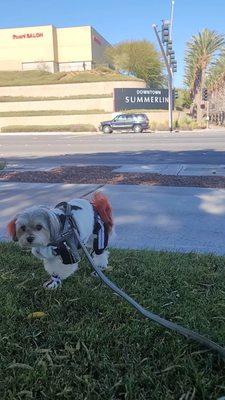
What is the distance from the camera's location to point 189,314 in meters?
3.41

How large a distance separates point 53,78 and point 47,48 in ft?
55.1

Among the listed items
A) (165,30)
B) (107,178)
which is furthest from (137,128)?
(107,178)

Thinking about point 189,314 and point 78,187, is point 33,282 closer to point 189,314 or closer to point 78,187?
point 189,314

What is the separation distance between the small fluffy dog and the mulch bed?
18.9 ft

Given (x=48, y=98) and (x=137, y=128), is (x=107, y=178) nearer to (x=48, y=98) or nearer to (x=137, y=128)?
(x=137, y=128)

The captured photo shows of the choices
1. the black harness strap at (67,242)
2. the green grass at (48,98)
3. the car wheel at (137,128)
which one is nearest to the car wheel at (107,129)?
the car wheel at (137,128)

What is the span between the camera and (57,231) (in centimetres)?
341

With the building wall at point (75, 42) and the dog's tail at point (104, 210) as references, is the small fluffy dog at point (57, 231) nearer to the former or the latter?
the dog's tail at point (104, 210)

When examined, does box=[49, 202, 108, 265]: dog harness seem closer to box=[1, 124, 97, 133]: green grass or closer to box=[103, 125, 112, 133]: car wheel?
box=[103, 125, 112, 133]: car wheel

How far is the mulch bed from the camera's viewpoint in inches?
395

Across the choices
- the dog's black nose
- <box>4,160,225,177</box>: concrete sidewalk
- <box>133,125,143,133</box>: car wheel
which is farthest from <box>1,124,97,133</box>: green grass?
the dog's black nose

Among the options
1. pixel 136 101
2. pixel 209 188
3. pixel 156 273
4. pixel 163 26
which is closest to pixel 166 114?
pixel 136 101

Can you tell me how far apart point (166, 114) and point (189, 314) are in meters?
46.5

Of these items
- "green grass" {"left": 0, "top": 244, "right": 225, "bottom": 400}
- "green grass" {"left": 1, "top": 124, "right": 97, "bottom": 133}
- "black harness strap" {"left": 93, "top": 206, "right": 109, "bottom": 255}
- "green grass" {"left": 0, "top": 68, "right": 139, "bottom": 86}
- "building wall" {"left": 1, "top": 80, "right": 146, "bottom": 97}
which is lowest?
"green grass" {"left": 1, "top": 124, "right": 97, "bottom": 133}
